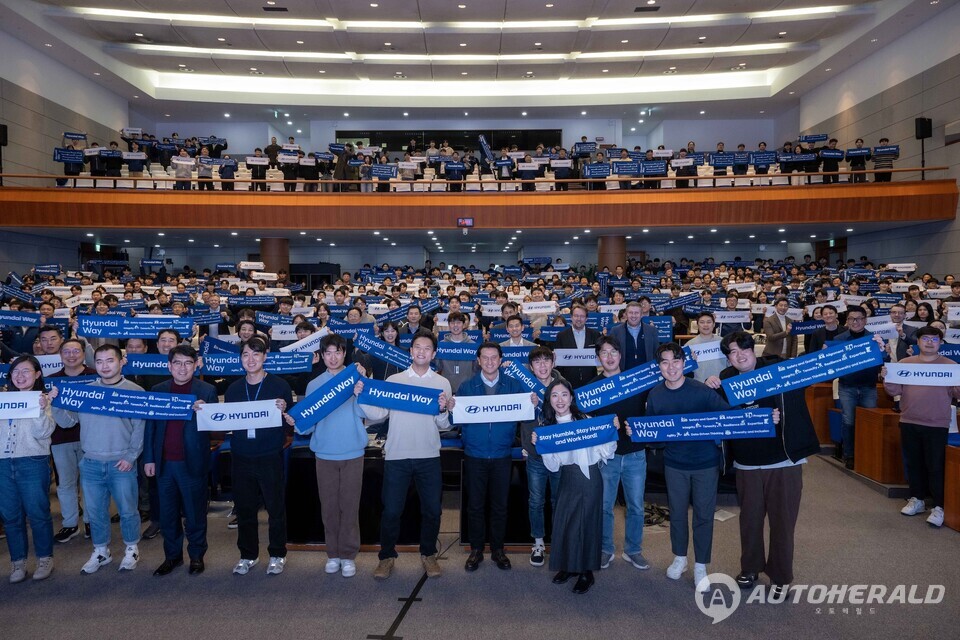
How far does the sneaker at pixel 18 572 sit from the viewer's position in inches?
167

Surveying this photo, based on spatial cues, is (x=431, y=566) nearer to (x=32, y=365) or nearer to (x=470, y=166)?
(x=32, y=365)

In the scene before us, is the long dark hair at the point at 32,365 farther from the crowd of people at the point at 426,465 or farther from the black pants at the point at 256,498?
the black pants at the point at 256,498

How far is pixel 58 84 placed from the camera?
20297 millimetres

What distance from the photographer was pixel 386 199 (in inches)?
742

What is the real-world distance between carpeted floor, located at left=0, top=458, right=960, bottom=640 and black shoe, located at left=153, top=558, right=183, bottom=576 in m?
0.07

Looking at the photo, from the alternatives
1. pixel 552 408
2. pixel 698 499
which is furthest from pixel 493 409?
pixel 698 499

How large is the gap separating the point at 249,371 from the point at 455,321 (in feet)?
8.18

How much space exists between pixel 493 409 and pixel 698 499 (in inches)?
A: 62.8

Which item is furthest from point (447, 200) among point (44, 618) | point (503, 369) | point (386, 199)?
point (44, 618)

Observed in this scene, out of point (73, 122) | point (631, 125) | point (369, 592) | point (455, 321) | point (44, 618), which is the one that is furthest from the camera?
point (631, 125)

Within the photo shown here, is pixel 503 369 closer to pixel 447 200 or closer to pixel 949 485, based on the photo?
pixel 949 485

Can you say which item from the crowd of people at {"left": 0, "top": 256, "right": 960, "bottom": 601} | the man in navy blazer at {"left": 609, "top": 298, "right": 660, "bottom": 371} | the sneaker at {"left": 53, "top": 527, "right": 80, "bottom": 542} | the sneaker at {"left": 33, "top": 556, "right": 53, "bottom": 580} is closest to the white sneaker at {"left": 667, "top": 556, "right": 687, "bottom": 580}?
the crowd of people at {"left": 0, "top": 256, "right": 960, "bottom": 601}

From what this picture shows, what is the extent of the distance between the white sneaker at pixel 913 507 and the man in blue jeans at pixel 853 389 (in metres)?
1.30

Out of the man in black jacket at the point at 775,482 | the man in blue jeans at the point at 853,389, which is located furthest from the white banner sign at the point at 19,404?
the man in blue jeans at the point at 853,389
